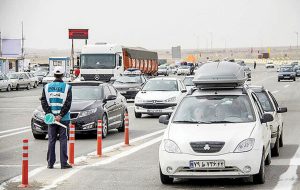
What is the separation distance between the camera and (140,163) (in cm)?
1460

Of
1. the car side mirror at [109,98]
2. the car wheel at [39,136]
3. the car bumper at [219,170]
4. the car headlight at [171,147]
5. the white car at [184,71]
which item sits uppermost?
the car side mirror at [109,98]

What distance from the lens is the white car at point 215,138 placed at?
11039mm

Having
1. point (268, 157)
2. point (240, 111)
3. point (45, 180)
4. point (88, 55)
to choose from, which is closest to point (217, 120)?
point (240, 111)

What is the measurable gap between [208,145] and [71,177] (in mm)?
2654

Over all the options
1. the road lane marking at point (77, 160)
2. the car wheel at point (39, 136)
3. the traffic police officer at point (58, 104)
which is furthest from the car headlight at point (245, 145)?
the car wheel at point (39, 136)

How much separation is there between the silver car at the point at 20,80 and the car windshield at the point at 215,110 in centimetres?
5525

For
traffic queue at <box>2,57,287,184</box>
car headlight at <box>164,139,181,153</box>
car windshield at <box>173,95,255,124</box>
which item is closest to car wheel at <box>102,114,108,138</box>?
traffic queue at <box>2,57,287,184</box>

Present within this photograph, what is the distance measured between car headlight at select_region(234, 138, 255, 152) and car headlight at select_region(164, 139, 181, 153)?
860 millimetres

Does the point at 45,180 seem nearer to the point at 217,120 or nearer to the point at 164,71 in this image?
the point at 217,120

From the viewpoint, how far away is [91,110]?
66.4ft

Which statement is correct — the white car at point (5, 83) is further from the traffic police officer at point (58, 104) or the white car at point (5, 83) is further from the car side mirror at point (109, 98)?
the traffic police officer at point (58, 104)

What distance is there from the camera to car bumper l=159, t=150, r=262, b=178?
36.1 feet

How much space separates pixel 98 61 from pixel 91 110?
26975 millimetres

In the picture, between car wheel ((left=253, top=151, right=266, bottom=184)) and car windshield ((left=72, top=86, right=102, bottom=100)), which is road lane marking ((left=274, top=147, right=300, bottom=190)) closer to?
car wheel ((left=253, top=151, right=266, bottom=184))
